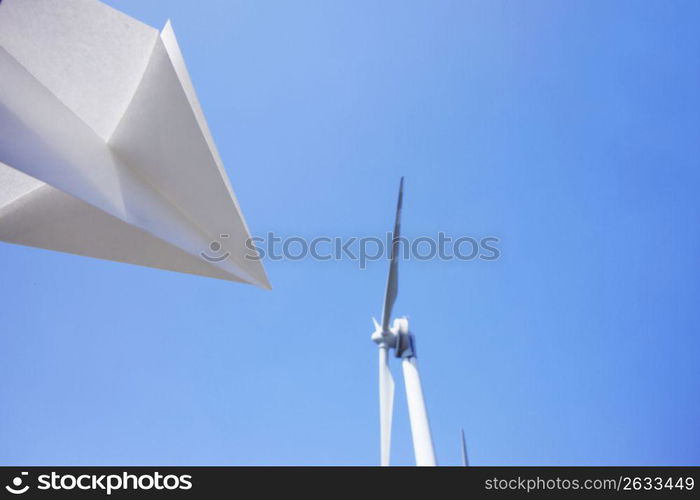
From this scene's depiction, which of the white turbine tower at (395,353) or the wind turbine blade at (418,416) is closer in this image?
the wind turbine blade at (418,416)

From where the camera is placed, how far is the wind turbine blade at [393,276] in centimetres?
1736

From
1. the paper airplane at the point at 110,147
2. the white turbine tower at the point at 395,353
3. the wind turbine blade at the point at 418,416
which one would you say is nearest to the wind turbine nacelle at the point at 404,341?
the white turbine tower at the point at 395,353

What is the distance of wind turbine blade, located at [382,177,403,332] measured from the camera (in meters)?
17.4

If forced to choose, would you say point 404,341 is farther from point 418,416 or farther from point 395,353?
point 418,416

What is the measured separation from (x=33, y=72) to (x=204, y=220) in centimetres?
553

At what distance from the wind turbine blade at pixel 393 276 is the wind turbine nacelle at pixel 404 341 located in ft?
1.47

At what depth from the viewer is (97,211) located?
43.5 ft

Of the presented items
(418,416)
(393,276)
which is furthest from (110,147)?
(418,416)

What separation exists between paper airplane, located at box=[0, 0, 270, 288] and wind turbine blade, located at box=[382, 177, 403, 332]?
4.87 meters

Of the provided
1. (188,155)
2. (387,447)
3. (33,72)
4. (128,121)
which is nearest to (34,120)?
(33,72)

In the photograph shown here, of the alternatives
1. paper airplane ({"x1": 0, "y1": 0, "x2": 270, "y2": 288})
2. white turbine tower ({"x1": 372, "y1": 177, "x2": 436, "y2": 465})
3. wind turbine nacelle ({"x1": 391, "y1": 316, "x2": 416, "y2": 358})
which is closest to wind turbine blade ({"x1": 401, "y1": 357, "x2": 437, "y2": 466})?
white turbine tower ({"x1": 372, "y1": 177, "x2": 436, "y2": 465})

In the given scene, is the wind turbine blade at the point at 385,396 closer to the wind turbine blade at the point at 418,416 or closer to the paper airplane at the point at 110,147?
the wind turbine blade at the point at 418,416

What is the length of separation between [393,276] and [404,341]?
2.38 m

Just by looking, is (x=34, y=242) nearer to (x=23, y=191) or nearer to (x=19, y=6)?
(x=23, y=191)
